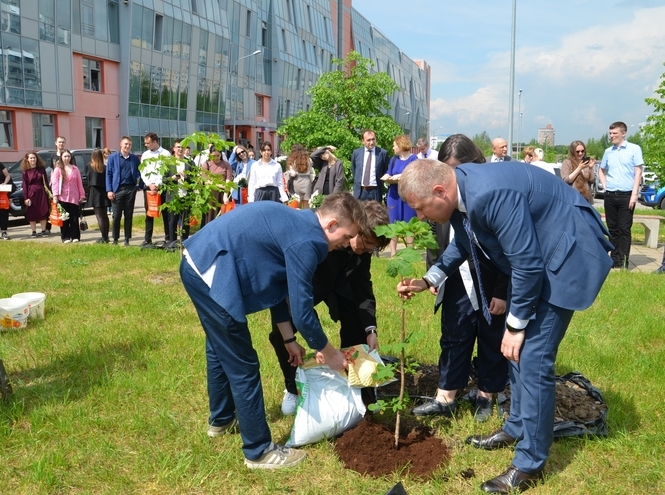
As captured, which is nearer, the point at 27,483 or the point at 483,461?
the point at 27,483

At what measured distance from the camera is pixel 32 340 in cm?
566

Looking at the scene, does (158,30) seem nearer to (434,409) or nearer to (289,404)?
(289,404)

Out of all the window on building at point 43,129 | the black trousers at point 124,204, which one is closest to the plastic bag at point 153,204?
the black trousers at point 124,204

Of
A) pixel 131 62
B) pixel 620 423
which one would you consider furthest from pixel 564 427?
pixel 131 62

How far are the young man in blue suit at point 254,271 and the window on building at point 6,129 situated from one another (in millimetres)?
26392

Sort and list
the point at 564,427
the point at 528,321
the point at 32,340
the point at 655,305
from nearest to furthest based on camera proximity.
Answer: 1. the point at 528,321
2. the point at 564,427
3. the point at 32,340
4. the point at 655,305

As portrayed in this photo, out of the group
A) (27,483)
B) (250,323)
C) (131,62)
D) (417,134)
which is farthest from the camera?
(417,134)

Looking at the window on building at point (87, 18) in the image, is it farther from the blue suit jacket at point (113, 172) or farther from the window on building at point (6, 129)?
the blue suit jacket at point (113, 172)

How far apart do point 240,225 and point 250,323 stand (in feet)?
10.4

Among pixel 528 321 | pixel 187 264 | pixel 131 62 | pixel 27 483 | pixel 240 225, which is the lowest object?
pixel 27 483

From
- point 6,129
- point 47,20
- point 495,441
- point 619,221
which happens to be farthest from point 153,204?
point 47,20

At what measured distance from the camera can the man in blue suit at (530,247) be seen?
297cm

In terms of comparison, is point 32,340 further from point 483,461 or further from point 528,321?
point 528,321

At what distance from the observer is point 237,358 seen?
3346 millimetres
